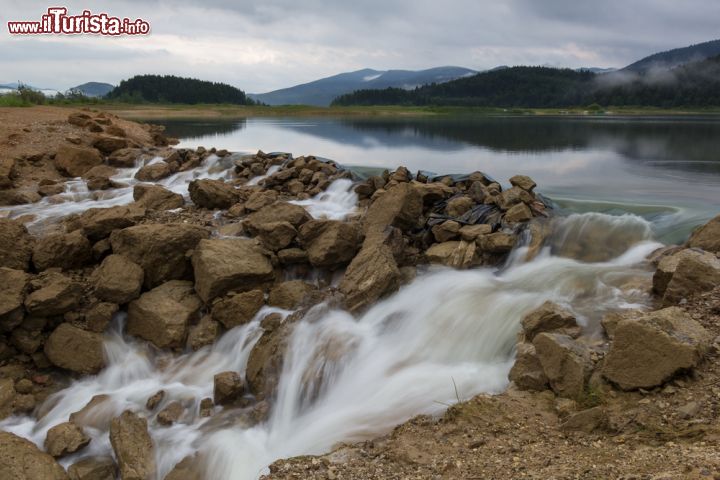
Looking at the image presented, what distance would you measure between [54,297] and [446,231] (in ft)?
22.9

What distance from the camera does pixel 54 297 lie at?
27.6ft

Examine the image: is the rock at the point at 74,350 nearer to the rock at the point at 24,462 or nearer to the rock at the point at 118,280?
the rock at the point at 118,280

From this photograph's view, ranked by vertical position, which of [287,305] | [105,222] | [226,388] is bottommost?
[226,388]

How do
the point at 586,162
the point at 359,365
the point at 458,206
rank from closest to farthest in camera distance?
the point at 359,365
the point at 458,206
the point at 586,162

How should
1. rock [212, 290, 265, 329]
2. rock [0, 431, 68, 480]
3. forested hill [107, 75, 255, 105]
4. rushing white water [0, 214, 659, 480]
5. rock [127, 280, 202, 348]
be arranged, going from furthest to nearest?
forested hill [107, 75, 255, 105], rock [212, 290, 265, 329], rock [127, 280, 202, 348], rushing white water [0, 214, 659, 480], rock [0, 431, 68, 480]

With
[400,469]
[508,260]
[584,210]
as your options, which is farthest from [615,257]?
[400,469]

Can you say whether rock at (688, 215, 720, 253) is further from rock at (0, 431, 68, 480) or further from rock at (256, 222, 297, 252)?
rock at (0, 431, 68, 480)

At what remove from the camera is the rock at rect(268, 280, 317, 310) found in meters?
8.94

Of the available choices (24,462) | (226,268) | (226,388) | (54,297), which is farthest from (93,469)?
(226,268)

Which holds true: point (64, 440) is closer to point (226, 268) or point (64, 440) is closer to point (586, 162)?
point (226, 268)

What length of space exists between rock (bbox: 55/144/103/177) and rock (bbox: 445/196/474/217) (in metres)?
14.2

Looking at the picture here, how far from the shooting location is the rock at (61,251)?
9.63 metres

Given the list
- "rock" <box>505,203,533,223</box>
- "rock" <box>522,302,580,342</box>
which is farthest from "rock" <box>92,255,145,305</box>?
"rock" <box>505,203,533,223</box>

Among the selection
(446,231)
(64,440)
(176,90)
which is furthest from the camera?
(176,90)
